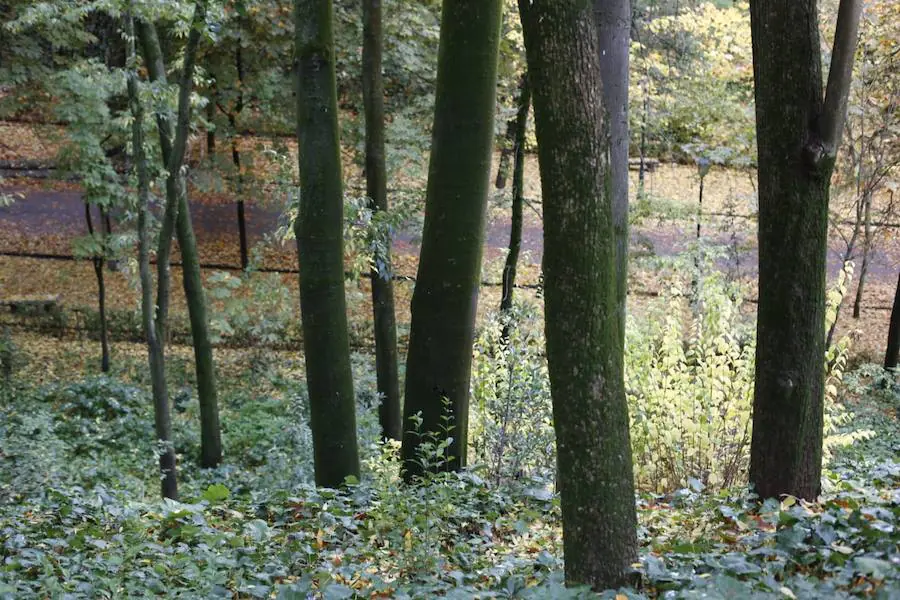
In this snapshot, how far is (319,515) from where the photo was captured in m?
5.24

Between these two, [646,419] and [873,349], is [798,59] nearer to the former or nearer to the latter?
[646,419]

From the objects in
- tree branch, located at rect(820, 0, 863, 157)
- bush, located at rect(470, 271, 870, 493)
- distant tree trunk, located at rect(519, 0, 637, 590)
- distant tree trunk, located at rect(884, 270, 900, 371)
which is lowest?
distant tree trunk, located at rect(884, 270, 900, 371)

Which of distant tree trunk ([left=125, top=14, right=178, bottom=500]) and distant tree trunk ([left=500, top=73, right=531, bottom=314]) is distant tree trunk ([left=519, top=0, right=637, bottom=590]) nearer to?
distant tree trunk ([left=125, top=14, right=178, bottom=500])

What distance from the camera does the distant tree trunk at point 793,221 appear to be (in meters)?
4.50

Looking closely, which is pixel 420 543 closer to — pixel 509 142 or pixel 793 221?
pixel 793 221

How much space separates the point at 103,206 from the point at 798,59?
43.1 feet

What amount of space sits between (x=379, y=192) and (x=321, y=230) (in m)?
3.12

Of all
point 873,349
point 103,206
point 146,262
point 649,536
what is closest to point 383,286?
point 146,262

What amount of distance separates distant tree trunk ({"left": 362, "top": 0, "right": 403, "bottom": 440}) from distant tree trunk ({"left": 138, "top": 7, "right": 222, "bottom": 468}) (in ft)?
6.38

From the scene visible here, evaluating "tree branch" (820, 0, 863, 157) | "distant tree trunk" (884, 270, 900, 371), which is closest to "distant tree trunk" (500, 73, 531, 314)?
"distant tree trunk" (884, 270, 900, 371)

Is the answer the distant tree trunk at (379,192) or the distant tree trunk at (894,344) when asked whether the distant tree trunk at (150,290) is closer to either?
the distant tree trunk at (379,192)

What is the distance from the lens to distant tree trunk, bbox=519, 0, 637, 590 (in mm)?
3623

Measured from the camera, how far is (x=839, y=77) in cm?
439

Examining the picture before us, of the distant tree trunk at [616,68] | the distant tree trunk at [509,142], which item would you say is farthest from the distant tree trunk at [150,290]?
the distant tree trunk at [616,68]
